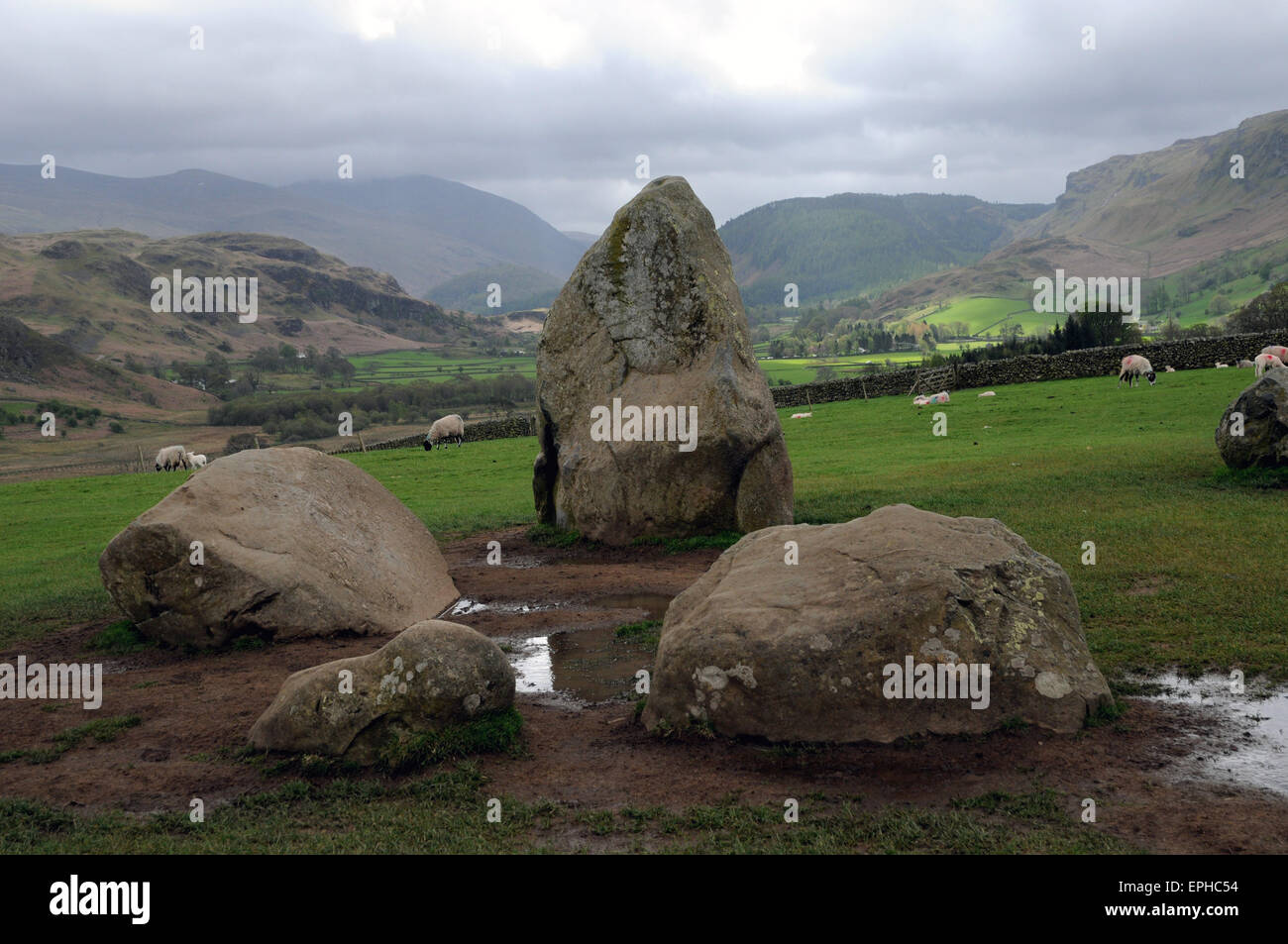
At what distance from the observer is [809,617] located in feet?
31.1

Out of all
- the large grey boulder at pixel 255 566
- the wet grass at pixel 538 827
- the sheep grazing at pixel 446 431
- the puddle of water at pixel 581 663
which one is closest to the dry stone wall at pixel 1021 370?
the sheep grazing at pixel 446 431

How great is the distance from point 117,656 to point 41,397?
121463mm

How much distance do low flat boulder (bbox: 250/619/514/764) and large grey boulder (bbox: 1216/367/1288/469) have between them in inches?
724

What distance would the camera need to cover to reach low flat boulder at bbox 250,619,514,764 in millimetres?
9500

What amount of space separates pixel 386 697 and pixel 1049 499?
16.1 meters

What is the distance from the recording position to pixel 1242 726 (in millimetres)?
9398

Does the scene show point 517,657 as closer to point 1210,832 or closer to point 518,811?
point 518,811

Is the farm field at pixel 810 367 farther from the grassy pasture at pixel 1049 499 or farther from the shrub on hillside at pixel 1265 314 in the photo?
the grassy pasture at pixel 1049 499

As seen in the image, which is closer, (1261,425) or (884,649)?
(884,649)

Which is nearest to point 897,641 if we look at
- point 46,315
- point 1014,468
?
point 1014,468

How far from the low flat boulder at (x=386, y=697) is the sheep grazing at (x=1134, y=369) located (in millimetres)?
39562

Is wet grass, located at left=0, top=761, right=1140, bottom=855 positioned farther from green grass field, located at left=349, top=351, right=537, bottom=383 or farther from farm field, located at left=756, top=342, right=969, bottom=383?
green grass field, located at left=349, top=351, right=537, bottom=383

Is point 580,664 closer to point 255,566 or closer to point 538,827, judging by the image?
point 255,566

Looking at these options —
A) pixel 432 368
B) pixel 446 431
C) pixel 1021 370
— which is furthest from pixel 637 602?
pixel 432 368
